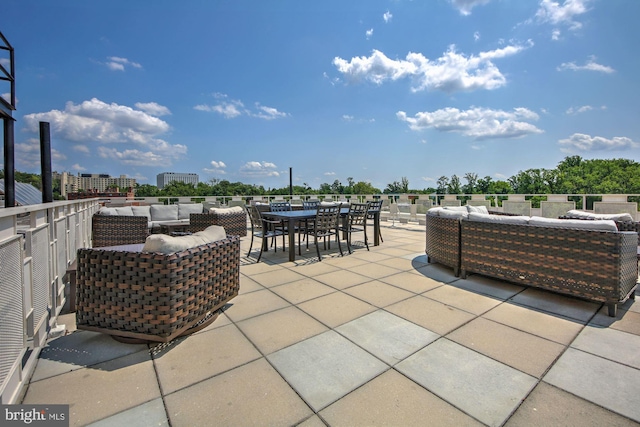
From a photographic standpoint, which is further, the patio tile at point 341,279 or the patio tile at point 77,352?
the patio tile at point 341,279

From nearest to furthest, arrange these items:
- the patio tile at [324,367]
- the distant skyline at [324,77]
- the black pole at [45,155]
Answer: the patio tile at [324,367], the black pole at [45,155], the distant skyline at [324,77]

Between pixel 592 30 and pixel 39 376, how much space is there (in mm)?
14467

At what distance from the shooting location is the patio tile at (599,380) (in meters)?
1.38

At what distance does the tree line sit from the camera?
25.3 meters

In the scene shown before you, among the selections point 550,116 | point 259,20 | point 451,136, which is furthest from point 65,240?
point 550,116

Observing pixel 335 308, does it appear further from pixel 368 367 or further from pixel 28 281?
pixel 28 281

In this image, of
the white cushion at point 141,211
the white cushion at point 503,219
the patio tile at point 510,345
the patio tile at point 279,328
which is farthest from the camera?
the white cushion at point 141,211

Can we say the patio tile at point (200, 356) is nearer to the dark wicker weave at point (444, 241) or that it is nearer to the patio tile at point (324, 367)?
the patio tile at point (324, 367)

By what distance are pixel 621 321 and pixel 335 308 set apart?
2320 mm

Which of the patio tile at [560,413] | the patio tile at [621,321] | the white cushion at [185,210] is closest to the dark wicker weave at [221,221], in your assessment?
the white cushion at [185,210]

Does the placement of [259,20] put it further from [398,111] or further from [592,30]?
[592,30]

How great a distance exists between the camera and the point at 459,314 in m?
2.45

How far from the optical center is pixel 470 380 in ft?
5.14

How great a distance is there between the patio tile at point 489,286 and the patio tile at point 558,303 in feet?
0.29
